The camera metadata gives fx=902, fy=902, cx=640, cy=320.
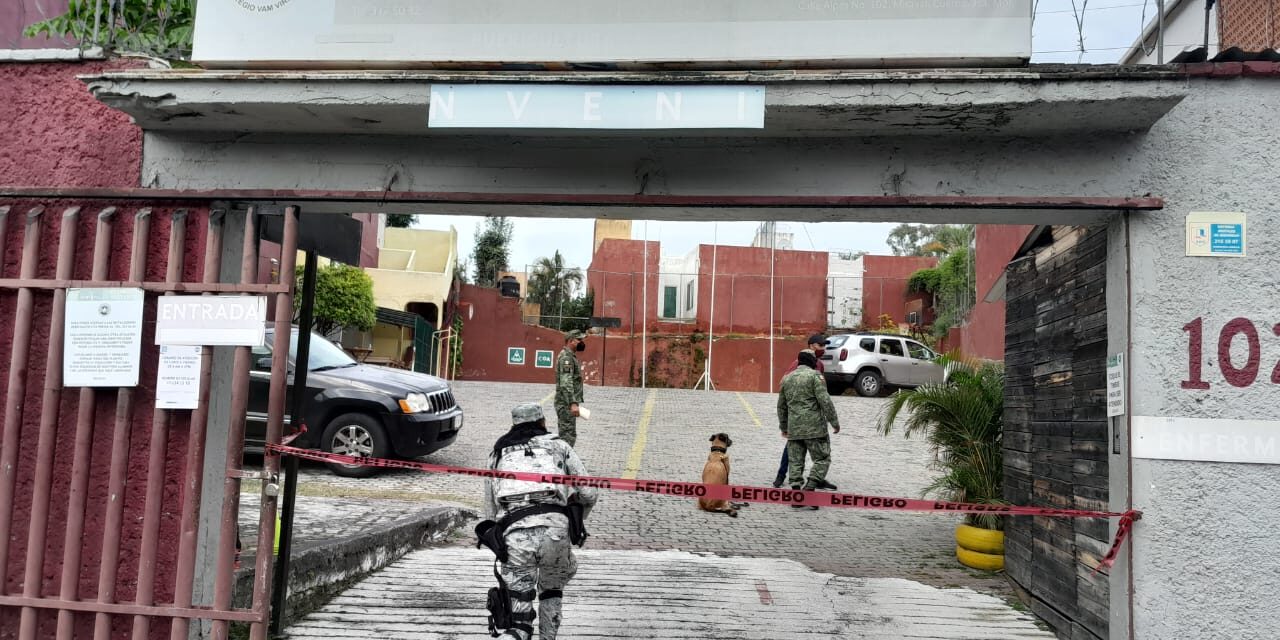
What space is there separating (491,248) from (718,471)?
36075 millimetres

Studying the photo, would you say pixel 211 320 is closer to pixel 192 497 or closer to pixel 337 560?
pixel 192 497

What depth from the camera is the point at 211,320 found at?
4.72m

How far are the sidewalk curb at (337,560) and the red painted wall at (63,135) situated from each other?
244cm

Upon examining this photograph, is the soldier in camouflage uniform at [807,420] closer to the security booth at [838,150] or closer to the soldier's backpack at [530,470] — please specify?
the security booth at [838,150]

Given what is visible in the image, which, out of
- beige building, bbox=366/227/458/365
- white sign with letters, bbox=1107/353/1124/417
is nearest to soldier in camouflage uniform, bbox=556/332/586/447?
white sign with letters, bbox=1107/353/1124/417

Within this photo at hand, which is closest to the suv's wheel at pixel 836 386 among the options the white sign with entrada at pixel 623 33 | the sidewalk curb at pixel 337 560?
the sidewalk curb at pixel 337 560

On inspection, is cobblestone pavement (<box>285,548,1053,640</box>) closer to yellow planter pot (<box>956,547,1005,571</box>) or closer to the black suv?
yellow planter pot (<box>956,547,1005,571</box>)

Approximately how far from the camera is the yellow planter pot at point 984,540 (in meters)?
7.55

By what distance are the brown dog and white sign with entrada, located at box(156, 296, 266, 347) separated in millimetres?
5486

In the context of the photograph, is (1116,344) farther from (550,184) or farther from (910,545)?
(910,545)

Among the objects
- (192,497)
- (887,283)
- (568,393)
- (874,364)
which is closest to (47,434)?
(192,497)

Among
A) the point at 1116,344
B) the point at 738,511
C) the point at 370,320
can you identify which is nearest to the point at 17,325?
the point at 1116,344

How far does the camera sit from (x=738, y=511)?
992cm

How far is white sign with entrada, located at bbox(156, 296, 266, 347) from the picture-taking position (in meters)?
4.67
